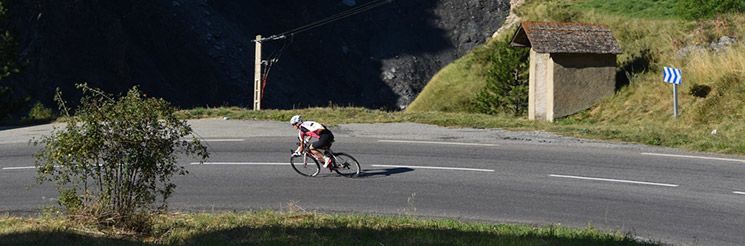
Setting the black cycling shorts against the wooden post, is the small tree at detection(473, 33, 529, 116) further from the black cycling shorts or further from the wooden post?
the black cycling shorts

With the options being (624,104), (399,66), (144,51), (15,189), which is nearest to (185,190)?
(15,189)

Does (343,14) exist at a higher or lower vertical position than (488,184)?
higher

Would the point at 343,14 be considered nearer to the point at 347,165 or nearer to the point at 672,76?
the point at 672,76

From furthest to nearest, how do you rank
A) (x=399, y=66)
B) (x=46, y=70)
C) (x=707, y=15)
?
1. (x=399, y=66)
2. (x=46, y=70)
3. (x=707, y=15)

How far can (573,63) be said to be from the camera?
23.5 m

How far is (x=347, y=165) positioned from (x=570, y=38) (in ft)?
41.4

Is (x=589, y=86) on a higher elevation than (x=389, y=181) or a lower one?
higher

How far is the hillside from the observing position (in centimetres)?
1836

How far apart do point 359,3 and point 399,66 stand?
1092 centimetres

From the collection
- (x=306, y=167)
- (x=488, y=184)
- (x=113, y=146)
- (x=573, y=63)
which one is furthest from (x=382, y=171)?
(x=573, y=63)

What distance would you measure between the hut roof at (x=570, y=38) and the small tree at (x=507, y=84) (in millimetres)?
8286

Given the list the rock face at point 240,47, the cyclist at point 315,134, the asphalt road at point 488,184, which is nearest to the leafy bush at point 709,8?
the asphalt road at point 488,184

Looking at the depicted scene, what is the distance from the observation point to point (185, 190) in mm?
12484

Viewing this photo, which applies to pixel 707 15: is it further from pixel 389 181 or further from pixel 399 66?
pixel 399 66
